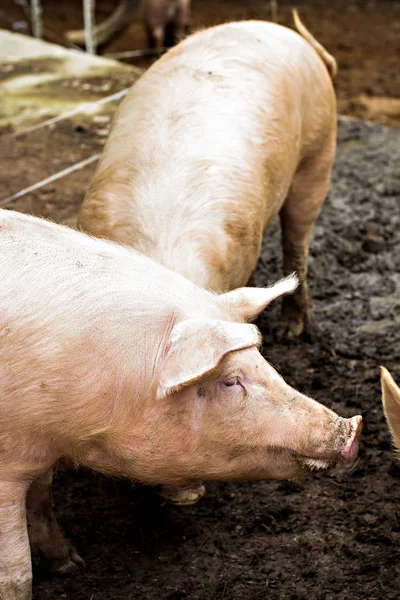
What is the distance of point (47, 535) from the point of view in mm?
3059

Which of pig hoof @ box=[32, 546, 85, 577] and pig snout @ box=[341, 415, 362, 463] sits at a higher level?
pig snout @ box=[341, 415, 362, 463]

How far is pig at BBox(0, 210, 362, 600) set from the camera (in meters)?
2.46

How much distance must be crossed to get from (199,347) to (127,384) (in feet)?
0.86

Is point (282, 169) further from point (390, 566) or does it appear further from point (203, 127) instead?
point (390, 566)

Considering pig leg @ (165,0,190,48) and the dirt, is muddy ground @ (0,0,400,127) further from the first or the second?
the dirt

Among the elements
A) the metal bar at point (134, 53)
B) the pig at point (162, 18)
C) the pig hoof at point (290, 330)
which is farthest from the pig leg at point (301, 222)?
the pig at point (162, 18)

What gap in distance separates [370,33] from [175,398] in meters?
9.55

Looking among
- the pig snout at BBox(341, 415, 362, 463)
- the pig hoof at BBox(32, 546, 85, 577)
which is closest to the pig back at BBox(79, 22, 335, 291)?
the pig snout at BBox(341, 415, 362, 463)

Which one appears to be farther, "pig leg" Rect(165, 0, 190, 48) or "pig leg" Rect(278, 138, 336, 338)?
"pig leg" Rect(165, 0, 190, 48)

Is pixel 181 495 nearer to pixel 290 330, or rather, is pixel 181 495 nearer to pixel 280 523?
pixel 280 523

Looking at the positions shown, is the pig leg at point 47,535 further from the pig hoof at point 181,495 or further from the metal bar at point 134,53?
the metal bar at point 134,53

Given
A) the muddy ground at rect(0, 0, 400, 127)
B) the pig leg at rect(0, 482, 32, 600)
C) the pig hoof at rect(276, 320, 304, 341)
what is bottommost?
the muddy ground at rect(0, 0, 400, 127)

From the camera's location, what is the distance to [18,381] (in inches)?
97.0

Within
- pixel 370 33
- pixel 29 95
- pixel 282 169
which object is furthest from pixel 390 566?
pixel 370 33
